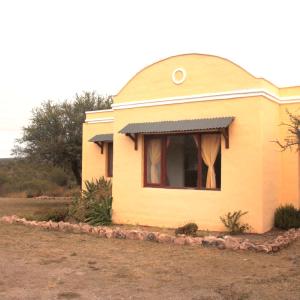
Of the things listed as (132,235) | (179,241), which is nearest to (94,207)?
(132,235)

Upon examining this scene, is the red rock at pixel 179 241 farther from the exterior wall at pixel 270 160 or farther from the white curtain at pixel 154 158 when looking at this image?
the white curtain at pixel 154 158

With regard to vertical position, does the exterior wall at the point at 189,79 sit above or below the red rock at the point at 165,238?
above

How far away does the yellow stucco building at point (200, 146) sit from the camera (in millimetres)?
11422

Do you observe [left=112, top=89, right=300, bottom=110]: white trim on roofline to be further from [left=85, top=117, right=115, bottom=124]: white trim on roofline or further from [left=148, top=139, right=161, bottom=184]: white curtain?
[left=85, top=117, right=115, bottom=124]: white trim on roofline

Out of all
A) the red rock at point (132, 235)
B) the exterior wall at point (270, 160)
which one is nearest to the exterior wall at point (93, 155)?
the red rock at point (132, 235)

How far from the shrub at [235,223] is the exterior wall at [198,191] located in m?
0.16

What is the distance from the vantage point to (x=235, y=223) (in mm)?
11281

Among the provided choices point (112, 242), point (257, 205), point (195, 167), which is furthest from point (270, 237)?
point (112, 242)

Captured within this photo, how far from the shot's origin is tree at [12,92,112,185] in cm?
2147

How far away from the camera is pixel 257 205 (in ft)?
36.6

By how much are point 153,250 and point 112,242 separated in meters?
1.43

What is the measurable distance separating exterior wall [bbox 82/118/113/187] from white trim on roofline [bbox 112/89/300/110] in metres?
3.60

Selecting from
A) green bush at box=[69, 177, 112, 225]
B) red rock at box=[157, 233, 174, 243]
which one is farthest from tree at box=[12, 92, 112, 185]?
red rock at box=[157, 233, 174, 243]

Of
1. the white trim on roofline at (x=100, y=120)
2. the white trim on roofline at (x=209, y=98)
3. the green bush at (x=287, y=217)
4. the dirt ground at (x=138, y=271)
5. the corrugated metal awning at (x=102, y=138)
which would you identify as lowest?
the dirt ground at (x=138, y=271)
